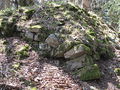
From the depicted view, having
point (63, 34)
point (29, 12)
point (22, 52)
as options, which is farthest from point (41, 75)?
point (29, 12)

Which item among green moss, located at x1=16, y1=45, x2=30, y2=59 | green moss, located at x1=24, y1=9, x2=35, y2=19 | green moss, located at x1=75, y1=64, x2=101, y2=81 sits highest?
green moss, located at x1=24, y1=9, x2=35, y2=19

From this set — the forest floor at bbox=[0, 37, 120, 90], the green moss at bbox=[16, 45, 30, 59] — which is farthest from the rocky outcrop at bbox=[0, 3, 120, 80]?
the green moss at bbox=[16, 45, 30, 59]

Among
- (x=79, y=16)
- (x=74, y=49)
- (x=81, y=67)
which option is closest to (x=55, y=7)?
(x=79, y=16)

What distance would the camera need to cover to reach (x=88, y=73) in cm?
432

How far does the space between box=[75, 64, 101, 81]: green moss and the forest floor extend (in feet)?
0.40

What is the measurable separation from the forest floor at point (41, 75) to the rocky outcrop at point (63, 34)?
0.21 m

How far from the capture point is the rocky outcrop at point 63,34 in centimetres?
466

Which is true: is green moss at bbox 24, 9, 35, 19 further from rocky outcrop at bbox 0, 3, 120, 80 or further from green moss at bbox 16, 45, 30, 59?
green moss at bbox 16, 45, 30, 59

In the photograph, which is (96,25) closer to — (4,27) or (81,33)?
(81,33)

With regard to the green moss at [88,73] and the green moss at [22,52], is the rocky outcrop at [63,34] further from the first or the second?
the green moss at [22,52]

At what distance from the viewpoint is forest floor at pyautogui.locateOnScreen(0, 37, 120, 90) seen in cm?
391

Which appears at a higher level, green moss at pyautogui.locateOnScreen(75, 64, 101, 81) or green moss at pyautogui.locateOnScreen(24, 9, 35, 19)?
green moss at pyautogui.locateOnScreen(24, 9, 35, 19)

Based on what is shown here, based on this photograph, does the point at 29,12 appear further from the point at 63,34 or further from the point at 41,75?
the point at 41,75

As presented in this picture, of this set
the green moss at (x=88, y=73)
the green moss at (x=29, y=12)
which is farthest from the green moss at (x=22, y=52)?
the green moss at (x=88, y=73)
